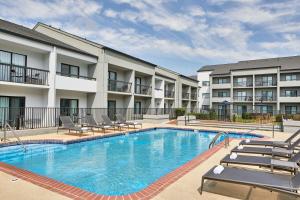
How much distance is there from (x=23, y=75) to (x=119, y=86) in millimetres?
10860

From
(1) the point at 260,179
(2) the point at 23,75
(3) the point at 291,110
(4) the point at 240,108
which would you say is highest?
(2) the point at 23,75

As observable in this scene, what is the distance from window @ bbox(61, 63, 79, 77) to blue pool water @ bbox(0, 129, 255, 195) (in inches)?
356

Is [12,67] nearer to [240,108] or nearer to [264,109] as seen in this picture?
[240,108]

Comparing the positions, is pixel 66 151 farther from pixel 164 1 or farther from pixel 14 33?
pixel 164 1

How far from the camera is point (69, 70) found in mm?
20906

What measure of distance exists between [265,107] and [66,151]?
129 ft

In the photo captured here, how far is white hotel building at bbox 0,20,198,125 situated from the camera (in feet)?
52.3

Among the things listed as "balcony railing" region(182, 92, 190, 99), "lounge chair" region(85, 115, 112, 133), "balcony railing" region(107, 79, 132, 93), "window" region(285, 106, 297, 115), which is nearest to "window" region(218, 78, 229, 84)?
"balcony railing" region(182, 92, 190, 99)

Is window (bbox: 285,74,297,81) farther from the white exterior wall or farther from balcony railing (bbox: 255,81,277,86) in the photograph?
the white exterior wall

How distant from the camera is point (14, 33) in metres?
14.8

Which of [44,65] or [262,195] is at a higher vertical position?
[44,65]

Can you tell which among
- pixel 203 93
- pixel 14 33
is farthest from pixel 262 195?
pixel 203 93

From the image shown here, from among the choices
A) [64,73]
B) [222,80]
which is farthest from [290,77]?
[64,73]

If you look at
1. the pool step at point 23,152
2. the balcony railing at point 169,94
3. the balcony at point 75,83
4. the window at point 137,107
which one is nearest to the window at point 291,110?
the balcony railing at point 169,94
